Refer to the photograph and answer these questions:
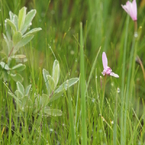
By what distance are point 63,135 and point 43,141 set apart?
10 centimetres

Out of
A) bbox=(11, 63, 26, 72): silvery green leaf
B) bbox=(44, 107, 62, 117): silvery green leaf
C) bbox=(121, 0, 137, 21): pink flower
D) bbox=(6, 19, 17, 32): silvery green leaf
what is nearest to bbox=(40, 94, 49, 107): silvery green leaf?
bbox=(44, 107, 62, 117): silvery green leaf

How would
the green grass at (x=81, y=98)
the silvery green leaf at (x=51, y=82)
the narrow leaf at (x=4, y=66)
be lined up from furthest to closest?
the narrow leaf at (x=4, y=66), the silvery green leaf at (x=51, y=82), the green grass at (x=81, y=98)

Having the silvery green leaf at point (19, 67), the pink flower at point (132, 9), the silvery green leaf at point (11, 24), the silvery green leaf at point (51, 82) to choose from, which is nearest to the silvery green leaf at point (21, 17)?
the silvery green leaf at point (11, 24)

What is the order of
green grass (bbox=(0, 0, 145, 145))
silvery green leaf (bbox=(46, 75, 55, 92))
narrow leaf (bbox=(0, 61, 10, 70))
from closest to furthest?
green grass (bbox=(0, 0, 145, 145)), silvery green leaf (bbox=(46, 75, 55, 92)), narrow leaf (bbox=(0, 61, 10, 70))

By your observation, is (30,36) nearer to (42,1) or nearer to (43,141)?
(43,141)

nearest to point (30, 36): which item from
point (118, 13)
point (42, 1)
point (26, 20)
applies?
point (26, 20)

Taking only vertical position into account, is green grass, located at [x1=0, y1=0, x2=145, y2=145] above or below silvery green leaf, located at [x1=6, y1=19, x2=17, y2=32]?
below

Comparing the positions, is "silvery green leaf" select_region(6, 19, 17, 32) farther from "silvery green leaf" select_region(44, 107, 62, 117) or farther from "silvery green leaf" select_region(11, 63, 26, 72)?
"silvery green leaf" select_region(44, 107, 62, 117)

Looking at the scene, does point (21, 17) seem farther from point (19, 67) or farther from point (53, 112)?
point (53, 112)

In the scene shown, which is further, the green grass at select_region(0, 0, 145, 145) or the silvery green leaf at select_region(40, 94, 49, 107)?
the silvery green leaf at select_region(40, 94, 49, 107)

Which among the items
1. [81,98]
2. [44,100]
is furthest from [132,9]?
[44,100]

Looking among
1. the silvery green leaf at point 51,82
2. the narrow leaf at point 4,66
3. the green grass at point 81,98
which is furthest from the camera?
the narrow leaf at point 4,66

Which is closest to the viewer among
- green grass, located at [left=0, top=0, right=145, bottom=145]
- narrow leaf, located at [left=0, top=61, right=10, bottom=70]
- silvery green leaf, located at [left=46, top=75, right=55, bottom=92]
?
green grass, located at [left=0, top=0, right=145, bottom=145]

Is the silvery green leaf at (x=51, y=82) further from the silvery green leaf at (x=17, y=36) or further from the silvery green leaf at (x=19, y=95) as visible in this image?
the silvery green leaf at (x=17, y=36)
